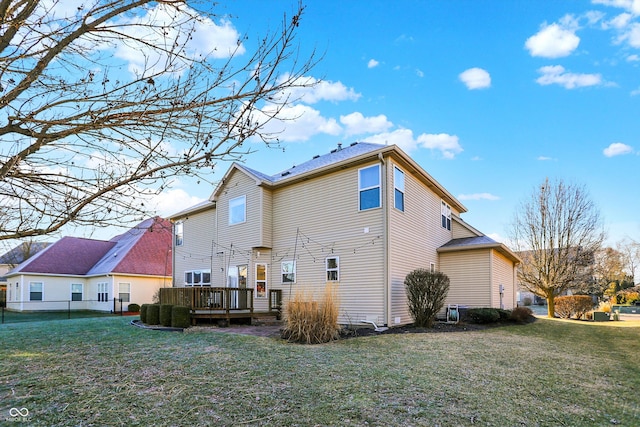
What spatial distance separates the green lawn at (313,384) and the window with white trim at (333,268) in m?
4.56

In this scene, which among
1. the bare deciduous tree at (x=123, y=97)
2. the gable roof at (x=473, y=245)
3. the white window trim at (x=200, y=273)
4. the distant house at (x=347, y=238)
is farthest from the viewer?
the white window trim at (x=200, y=273)

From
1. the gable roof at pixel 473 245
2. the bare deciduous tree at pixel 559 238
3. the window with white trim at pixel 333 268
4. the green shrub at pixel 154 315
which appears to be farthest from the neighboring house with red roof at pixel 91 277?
the bare deciduous tree at pixel 559 238

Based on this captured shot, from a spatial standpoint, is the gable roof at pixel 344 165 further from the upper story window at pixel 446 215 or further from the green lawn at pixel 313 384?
the green lawn at pixel 313 384

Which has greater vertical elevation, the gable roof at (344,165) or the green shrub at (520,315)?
the gable roof at (344,165)

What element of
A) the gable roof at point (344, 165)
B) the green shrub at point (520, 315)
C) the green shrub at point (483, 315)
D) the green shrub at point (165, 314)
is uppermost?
the gable roof at point (344, 165)

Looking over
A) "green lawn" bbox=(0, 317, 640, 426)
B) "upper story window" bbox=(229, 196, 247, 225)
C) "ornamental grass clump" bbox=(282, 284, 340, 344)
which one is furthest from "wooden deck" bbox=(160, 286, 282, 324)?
"ornamental grass clump" bbox=(282, 284, 340, 344)

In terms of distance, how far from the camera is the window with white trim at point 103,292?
24.5 m

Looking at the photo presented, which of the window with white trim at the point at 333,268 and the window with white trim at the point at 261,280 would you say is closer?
the window with white trim at the point at 333,268

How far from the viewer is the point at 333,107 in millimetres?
6586

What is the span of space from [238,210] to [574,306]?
1791cm

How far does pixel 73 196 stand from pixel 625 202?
27.2 m

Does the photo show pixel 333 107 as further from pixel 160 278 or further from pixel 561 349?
pixel 160 278

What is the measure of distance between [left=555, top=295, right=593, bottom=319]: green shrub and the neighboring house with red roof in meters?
22.5

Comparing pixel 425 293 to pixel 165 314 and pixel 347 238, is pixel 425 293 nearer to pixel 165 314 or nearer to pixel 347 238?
pixel 347 238
